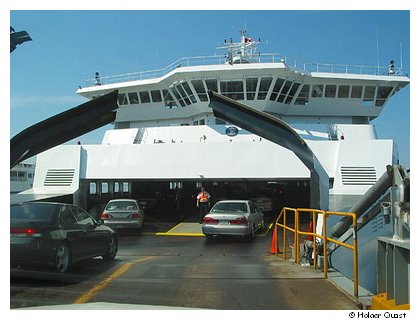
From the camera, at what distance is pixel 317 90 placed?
17.5 meters

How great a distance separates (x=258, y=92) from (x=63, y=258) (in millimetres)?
11119

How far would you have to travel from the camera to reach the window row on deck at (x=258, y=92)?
54.1 ft

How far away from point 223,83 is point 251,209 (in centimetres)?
514

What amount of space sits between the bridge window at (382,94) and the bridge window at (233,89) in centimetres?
580

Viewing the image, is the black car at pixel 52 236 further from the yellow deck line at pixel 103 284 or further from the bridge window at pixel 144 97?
the bridge window at pixel 144 97

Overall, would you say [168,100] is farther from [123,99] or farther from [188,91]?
[123,99]

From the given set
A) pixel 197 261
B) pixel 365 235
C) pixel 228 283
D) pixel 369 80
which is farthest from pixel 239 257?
pixel 369 80

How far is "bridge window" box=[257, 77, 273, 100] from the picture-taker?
643 inches

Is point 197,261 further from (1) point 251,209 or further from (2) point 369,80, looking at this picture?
(2) point 369,80

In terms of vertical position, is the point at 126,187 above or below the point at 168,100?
below

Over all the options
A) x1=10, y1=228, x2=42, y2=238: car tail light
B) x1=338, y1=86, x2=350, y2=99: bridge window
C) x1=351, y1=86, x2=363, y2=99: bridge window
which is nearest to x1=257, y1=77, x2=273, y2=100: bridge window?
x1=338, y1=86, x2=350, y2=99: bridge window

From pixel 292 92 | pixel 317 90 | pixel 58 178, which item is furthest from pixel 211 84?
pixel 58 178

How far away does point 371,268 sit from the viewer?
759cm

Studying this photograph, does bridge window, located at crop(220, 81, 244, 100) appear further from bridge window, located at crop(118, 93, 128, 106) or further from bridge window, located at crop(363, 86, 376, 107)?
bridge window, located at crop(363, 86, 376, 107)
